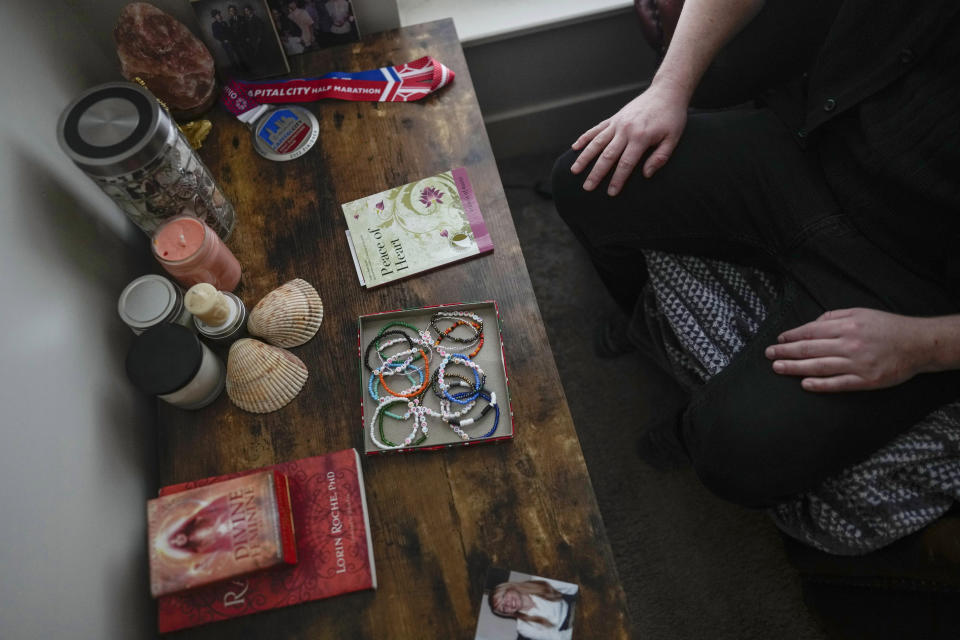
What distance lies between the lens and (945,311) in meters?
0.76

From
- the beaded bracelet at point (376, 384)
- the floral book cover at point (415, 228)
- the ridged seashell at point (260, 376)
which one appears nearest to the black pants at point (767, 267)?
the floral book cover at point (415, 228)

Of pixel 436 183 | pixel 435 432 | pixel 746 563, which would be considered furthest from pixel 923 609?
pixel 436 183

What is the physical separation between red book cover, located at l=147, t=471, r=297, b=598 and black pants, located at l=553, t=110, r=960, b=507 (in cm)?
58

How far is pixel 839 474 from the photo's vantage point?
768 millimetres

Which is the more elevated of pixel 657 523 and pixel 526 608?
pixel 526 608

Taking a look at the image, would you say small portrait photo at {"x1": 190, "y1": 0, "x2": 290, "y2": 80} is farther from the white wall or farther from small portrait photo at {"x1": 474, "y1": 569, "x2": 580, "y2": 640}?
small portrait photo at {"x1": 474, "y1": 569, "x2": 580, "y2": 640}

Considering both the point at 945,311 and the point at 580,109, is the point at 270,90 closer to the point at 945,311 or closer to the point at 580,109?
the point at 580,109

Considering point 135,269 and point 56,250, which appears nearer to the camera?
point 56,250

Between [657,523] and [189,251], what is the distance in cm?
100

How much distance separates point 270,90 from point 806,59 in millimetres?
881

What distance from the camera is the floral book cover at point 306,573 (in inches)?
25.5

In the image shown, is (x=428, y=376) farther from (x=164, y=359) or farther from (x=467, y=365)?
(x=164, y=359)

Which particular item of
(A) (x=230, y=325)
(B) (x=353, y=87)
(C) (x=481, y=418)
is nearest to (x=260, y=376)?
(A) (x=230, y=325)

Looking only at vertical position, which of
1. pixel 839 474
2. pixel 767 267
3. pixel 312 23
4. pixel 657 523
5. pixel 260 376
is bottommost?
pixel 657 523
